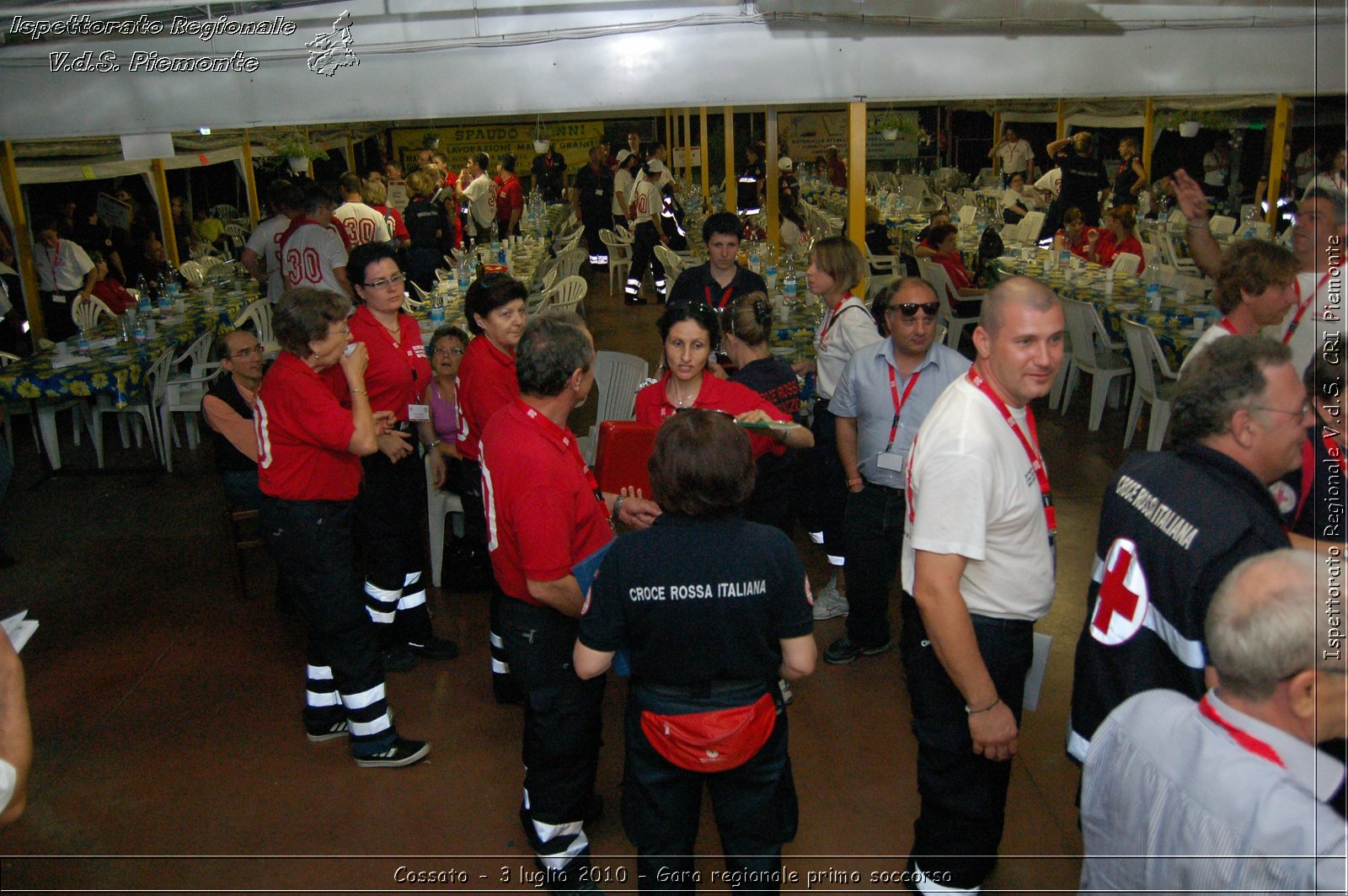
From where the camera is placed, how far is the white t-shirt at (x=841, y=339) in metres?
4.19

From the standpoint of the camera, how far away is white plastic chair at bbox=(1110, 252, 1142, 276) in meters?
8.12

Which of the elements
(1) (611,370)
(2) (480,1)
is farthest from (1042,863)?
(2) (480,1)

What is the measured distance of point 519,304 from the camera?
12.1 ft

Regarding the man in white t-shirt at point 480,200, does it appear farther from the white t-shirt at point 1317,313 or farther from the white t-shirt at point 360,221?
the white t-shirt at point 1317,313

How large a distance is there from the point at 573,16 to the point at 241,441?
2.54 meters

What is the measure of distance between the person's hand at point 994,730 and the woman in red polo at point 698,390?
1.28 m

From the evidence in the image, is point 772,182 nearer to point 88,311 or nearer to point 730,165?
point 730,165

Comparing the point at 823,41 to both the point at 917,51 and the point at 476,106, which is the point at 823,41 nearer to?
the point at 917,51

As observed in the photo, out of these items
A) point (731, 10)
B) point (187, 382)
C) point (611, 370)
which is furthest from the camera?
point (187, 382)

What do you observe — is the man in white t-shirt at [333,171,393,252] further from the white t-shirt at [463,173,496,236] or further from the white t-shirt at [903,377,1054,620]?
the white t-shirt at [903,377,1054,620]

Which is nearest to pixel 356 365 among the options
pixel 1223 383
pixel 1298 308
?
pixel 1223 383

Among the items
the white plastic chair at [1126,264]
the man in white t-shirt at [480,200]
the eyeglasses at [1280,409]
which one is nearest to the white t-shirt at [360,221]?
the man in white t-shirt at [480,200]

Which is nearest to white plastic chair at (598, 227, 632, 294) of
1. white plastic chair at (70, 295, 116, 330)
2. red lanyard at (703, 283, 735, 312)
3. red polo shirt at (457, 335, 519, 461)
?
white plastic chair at (70, 295, 116, 330)

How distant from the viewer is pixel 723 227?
17.6 ft
